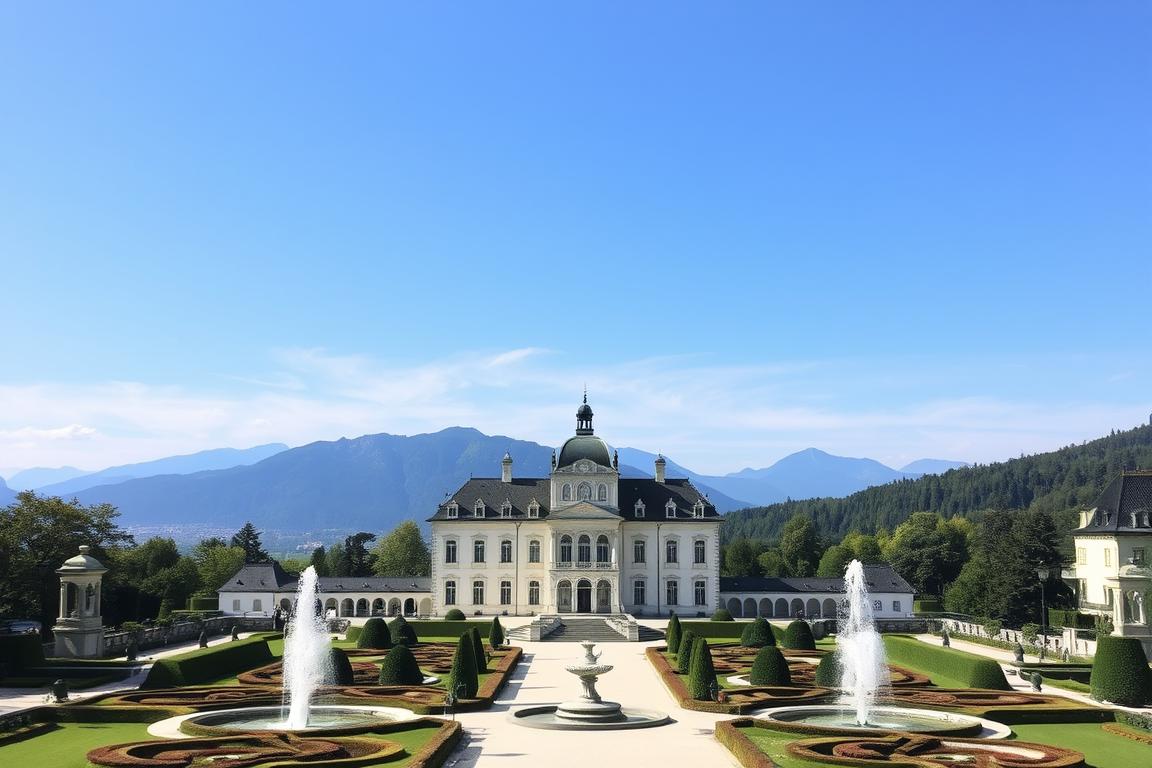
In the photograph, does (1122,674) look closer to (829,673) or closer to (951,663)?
(951,663)

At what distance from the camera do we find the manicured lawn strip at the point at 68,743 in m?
21.6

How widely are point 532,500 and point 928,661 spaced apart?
1390 inches

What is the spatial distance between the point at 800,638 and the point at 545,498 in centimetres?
2872

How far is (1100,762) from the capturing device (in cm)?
2184

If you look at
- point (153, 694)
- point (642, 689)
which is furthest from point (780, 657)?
point (153, 694)

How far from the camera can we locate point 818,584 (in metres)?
70.6

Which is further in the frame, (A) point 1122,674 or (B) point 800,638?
(B) point 800,638

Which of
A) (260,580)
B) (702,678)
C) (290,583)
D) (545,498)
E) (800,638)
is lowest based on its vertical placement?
(800,638)

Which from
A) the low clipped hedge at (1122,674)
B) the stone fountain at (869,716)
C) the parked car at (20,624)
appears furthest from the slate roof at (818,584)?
the parked car at (20,624)

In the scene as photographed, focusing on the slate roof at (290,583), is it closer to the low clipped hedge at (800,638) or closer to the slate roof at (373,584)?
the slate roof at (373,584)

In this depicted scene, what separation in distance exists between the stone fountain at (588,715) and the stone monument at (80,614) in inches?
905

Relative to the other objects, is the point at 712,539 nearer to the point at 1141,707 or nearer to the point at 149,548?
the point at 1141,707

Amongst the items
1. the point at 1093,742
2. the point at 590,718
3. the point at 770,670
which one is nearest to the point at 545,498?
the point at 770,670

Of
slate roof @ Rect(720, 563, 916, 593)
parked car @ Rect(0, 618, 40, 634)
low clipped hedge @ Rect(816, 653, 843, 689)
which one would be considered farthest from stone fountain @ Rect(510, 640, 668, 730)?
slate roof @ Rect(720, 563, 916, 593)
